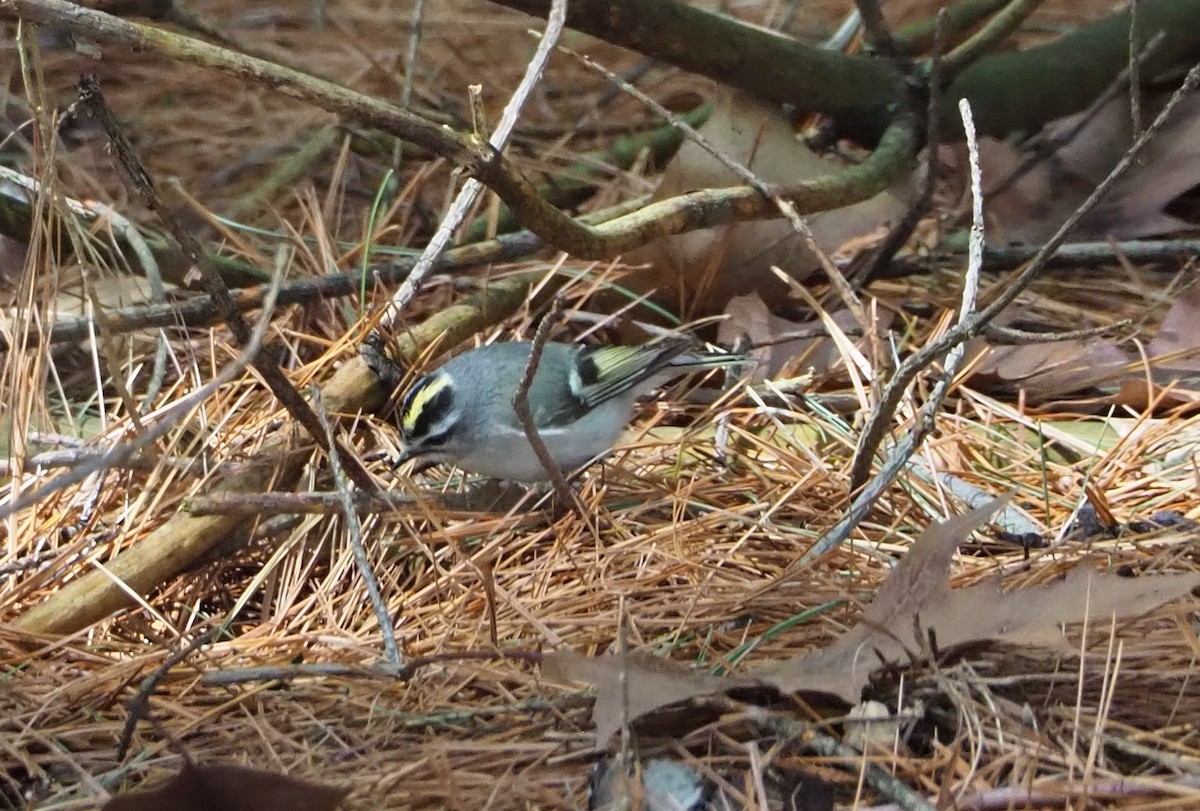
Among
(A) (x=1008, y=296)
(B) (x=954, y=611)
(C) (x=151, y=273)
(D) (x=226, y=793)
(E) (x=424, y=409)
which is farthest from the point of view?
(C) (x=151, y=273)

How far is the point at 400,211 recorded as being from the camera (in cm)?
346

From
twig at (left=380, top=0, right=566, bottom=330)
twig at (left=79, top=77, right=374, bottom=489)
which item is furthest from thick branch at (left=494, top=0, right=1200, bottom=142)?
twig at (left=79, top=77, right=374, bottom=489)

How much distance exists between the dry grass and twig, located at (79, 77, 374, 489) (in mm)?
327

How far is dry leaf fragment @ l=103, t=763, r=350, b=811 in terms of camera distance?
1.15m

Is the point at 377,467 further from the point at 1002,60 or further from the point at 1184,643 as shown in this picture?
the point at 1002,60

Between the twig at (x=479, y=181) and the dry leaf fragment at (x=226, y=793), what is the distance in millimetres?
973

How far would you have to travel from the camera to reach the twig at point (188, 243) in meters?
1.51

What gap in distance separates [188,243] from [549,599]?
831mm

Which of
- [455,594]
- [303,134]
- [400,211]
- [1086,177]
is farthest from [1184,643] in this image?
[303,134]

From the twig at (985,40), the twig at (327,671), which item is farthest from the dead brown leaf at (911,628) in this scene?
the twig at (985,40)

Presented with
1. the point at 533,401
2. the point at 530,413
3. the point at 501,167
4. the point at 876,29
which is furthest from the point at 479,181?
the point at 876,29

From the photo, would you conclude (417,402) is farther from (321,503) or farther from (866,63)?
(866,63)

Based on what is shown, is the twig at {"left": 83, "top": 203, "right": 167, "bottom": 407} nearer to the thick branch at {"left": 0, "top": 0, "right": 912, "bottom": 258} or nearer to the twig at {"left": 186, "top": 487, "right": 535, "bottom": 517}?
the twig at {"left": 186, "top": 487, "right": 535, "bottom": 517}

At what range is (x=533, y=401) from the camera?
266 cm
